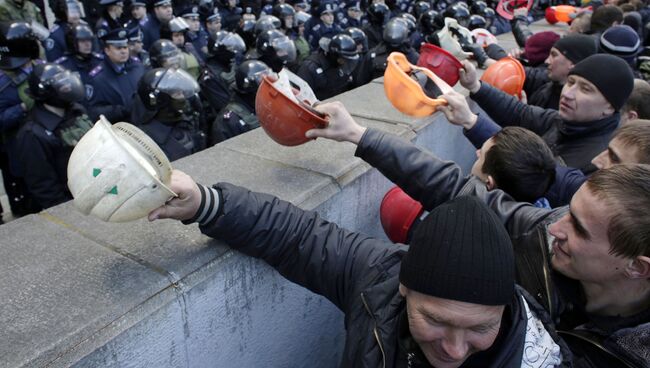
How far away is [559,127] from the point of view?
2.97m

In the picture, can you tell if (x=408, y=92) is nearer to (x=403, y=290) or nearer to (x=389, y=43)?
(x=403, y=290)

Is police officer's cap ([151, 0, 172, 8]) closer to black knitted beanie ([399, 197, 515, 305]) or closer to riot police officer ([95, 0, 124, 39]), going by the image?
riot police officer ([95, 0, 124, 39])

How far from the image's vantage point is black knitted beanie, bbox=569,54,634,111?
2660mm

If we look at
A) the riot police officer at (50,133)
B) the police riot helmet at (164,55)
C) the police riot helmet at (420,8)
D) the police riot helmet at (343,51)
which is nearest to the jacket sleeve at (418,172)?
the riot police officer at (50,133)

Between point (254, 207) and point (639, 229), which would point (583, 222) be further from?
point (254, 207)

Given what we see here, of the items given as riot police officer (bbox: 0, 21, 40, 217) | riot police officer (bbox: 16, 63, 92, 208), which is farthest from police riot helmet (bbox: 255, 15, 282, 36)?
riot police officer (bbox: 16, 63, 92, 208)

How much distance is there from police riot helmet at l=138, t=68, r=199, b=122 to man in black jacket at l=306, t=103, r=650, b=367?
2930 millimetres

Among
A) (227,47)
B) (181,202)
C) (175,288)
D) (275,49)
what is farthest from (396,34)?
(175,288)

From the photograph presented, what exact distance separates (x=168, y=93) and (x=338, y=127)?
2.33m

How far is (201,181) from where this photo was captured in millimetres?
2000

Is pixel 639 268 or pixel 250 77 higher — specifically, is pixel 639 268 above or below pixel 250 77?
above

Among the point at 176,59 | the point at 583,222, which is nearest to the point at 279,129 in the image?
the point at 583,222

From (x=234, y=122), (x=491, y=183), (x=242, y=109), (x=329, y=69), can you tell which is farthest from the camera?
(x=329, y=69)

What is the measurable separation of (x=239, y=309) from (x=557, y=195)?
5.04 ft
